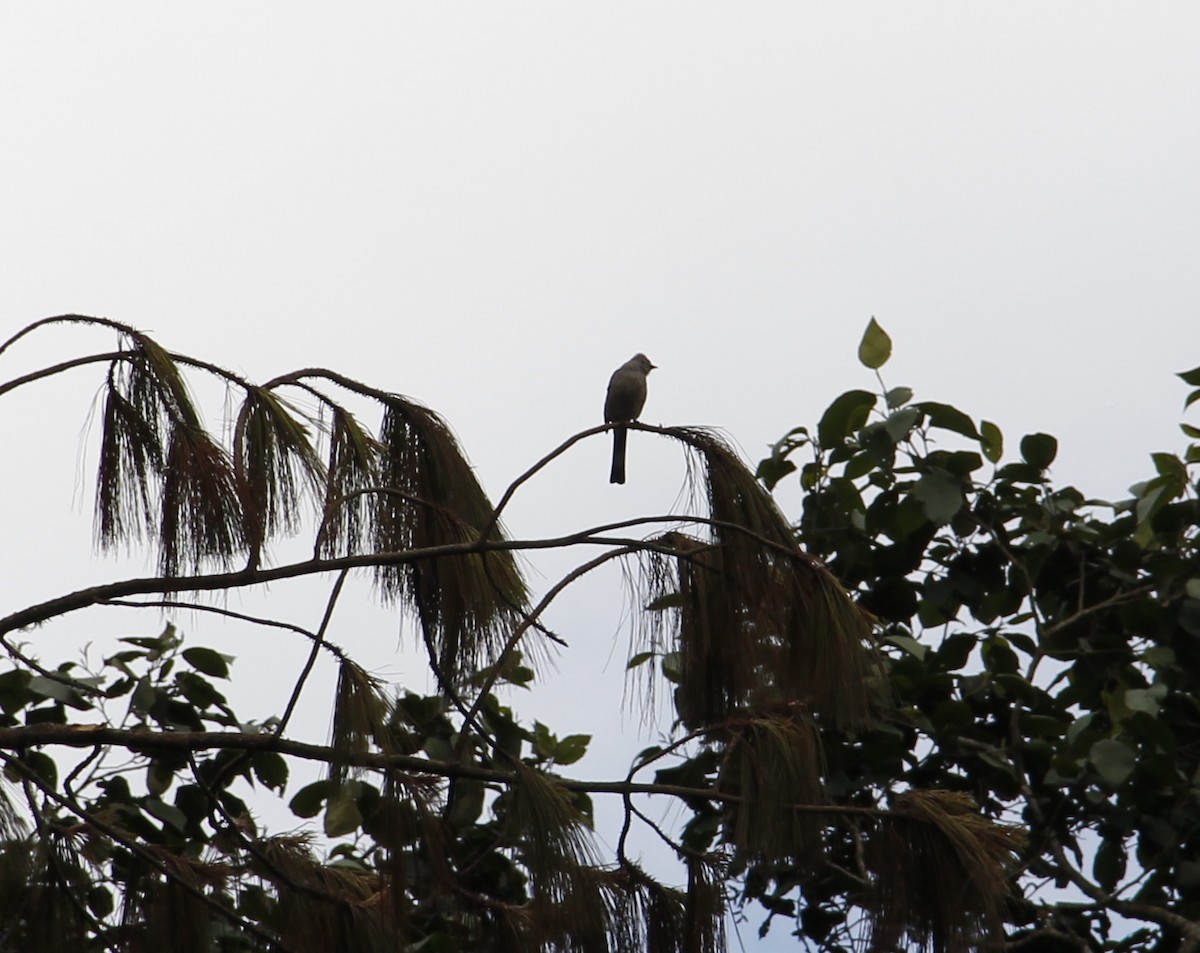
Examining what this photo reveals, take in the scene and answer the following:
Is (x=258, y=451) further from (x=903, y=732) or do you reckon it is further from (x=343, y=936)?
(x=903, y=732)

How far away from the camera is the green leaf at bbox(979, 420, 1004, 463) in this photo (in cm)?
396

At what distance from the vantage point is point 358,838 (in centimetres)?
418

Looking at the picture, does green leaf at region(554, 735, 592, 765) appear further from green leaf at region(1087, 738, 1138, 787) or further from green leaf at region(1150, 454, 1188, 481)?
green leaf at region(1150, 454, 1188, 481)

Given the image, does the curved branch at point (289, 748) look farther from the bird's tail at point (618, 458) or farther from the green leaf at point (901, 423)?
the bird's tail at point (618, 458)

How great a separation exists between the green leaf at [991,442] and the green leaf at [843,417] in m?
0.36

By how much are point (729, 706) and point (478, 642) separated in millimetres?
502

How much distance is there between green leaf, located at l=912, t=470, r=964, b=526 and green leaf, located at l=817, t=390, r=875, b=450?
0.22 meters

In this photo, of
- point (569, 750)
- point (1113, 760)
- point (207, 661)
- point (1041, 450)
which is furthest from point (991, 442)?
point (207, 661)

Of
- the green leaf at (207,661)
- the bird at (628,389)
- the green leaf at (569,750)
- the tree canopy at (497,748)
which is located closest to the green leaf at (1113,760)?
the tree canopy at (497,748)

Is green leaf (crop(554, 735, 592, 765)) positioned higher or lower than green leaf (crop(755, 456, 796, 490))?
lower

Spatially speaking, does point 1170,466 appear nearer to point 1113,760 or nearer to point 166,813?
point 1113,760

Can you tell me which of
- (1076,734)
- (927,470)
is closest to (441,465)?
(927,470)

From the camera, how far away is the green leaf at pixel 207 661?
141 inches

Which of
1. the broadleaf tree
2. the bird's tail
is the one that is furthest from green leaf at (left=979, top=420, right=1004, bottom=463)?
the bird's tail
